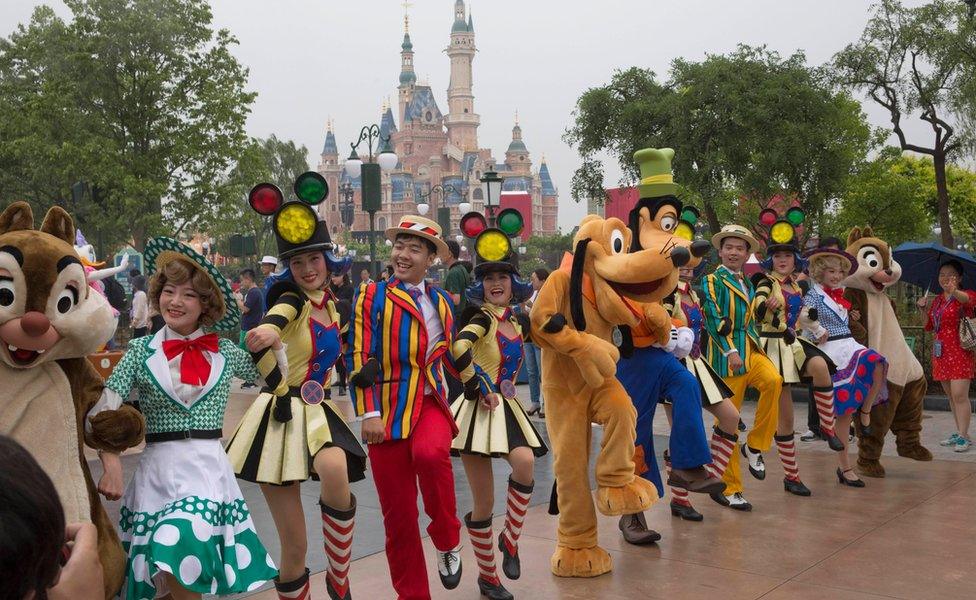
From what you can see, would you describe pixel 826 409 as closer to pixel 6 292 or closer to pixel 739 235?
pixel 739 235

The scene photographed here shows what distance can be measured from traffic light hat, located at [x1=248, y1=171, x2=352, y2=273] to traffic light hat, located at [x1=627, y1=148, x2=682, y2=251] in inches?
70.8

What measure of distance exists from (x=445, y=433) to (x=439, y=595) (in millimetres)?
1047

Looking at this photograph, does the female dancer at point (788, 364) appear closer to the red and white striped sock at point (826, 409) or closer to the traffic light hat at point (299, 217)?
the red and white striped sock at point (826, 409)

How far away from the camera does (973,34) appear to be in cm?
2038

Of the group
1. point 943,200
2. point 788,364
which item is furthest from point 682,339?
point 943,200

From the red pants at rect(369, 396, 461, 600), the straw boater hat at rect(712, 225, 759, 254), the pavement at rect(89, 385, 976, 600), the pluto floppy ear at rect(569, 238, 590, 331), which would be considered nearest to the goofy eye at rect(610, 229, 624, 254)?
the pluto floppy ear at rect(569, 238, 590, 331)

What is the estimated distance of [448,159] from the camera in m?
134

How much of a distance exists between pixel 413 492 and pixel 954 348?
6.16 meters

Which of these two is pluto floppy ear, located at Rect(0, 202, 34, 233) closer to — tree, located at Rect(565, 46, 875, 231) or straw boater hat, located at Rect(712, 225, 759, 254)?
straw boater hat, located at Rect(712, 225, 759, 254)

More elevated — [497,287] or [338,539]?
[497,287]

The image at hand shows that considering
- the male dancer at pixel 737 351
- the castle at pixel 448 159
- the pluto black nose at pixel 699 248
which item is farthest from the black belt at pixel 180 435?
the castle at pixel 448 159

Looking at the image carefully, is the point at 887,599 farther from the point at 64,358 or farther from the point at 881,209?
the point at 881,209

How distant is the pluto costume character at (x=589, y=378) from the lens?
18.0 feet

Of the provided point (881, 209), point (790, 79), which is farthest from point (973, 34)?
point (881, 209)
